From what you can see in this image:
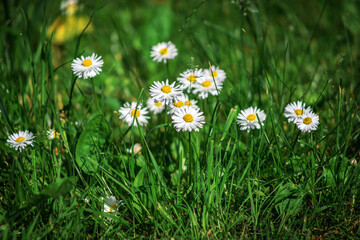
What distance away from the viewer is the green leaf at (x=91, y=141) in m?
1.41

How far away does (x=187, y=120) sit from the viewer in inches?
48.3

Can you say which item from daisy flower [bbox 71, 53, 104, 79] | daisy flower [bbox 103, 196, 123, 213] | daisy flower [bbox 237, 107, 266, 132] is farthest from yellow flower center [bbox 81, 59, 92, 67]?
daisy flower [bbox 237, 107, 266, 132]

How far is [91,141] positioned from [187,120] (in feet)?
1.66

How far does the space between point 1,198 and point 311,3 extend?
314 centimetres

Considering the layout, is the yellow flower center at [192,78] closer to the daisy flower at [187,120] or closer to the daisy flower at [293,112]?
Result: the daisy flower at [187,120]

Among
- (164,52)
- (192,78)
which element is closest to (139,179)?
(192,78)

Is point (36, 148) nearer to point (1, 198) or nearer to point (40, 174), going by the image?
point (40, 174)

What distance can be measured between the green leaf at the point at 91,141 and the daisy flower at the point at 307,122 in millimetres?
848

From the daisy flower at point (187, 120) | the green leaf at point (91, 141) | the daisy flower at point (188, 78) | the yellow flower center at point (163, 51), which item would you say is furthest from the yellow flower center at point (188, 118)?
the yellow flower center at point (163, 51)

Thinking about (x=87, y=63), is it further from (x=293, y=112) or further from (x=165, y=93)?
(x=293, y=112)

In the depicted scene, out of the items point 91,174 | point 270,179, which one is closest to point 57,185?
point 91,174

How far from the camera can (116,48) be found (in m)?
2.89

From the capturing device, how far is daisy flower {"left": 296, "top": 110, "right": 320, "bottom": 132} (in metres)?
1.31

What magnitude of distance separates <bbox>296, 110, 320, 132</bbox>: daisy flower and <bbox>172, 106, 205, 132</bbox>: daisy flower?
1.40ft
